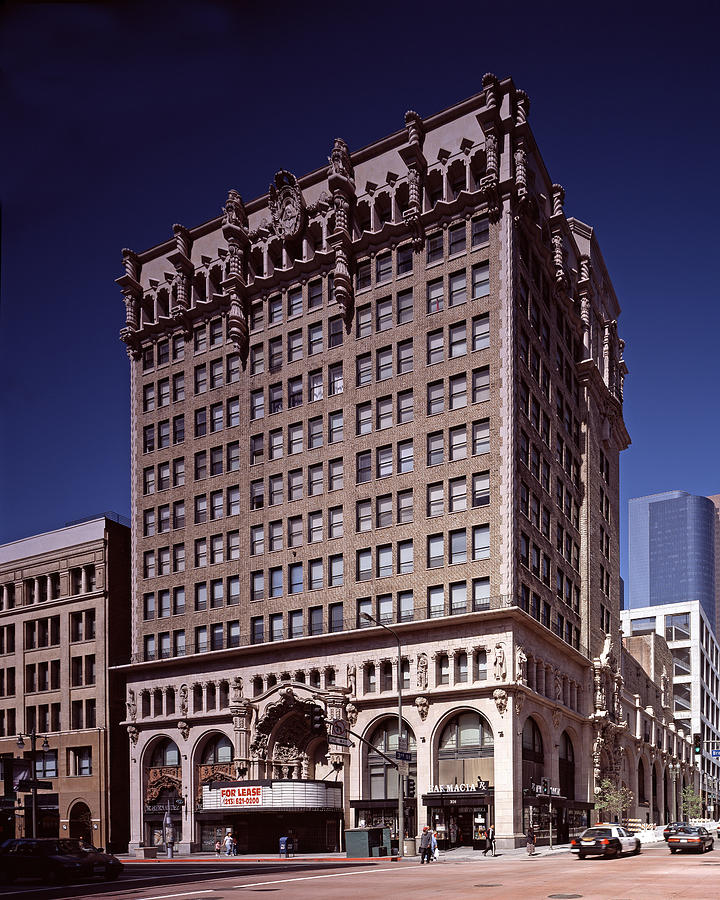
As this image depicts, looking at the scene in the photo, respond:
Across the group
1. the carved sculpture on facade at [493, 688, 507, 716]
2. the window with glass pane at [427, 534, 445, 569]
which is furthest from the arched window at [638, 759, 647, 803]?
the window with glass pane at [427, 534, 445, 569]

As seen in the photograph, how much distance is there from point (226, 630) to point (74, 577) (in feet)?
65.7

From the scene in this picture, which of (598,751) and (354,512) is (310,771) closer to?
(354,512)

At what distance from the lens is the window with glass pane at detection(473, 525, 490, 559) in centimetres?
6756

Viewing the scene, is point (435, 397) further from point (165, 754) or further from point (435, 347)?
point (165, 754)

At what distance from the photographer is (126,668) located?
8538cm

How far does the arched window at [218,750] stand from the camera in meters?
77.6

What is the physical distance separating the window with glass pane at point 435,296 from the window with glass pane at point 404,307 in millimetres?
1637

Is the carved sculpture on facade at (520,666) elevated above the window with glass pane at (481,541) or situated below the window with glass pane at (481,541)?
below

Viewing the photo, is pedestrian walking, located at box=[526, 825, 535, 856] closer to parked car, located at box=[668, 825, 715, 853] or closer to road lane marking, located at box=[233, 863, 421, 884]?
parked car, located at box=[668, 825, 715, 853]

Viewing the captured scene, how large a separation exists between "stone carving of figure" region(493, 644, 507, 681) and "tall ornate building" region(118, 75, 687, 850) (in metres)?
0.16

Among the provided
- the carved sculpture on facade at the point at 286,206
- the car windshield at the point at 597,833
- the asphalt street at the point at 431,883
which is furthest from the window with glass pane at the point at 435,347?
the asphalt street at the point at 431,883

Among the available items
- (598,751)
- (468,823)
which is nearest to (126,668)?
(468,823)

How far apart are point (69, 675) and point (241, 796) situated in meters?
30.0

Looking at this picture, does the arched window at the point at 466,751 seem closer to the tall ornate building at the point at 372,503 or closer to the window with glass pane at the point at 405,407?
the tall ornate building at the point at 372,503
